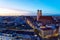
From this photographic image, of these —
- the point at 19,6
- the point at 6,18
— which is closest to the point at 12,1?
the point at 19,6

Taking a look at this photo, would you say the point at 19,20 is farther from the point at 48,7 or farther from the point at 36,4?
the point at 48,7

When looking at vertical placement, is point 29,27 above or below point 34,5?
below

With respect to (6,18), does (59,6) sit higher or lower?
higher

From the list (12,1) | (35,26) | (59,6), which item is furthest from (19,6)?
(59,6)

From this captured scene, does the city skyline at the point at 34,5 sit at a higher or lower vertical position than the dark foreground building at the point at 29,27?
higher

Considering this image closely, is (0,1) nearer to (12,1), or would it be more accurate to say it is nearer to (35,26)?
(12,1)

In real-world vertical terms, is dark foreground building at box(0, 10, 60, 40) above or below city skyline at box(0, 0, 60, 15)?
below

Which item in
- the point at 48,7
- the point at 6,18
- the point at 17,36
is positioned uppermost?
the point at 48,7

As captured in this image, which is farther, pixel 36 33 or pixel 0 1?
pixel 0 1

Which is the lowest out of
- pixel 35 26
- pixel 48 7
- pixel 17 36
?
pixel 17 36
